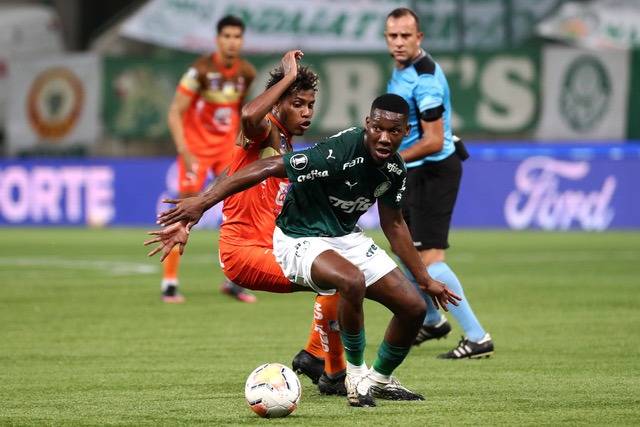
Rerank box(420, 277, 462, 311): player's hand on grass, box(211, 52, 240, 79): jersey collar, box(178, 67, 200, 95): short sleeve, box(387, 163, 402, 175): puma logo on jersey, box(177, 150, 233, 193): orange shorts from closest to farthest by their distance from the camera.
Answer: box(387, 163, 402, 175): puma logo on jersey
box(420, 277, 462, 311): player's hand on grass
box(177, 150, 233, 193): orange shorts
box(178, 67, 200, 95): short sleeve
box(211, 52, 240, 79): jersey collar

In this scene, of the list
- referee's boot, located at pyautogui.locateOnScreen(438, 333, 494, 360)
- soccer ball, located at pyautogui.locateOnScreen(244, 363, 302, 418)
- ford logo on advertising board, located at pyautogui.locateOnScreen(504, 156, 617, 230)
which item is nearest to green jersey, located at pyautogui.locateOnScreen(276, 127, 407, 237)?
soccer ball, located at pyautogui.locateOnScreen(244, 363, 302, 418)

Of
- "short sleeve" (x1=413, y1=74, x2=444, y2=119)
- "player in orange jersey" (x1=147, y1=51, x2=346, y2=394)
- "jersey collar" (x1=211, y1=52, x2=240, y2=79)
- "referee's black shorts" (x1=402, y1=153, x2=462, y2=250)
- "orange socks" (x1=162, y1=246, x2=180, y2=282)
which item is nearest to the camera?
"player in orange jersey" (x1=147, y1=51, x2=346, y2=394)

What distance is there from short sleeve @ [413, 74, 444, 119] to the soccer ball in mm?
2908

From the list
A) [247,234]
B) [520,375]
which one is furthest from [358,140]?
[520,375]

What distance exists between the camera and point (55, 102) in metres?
25.7

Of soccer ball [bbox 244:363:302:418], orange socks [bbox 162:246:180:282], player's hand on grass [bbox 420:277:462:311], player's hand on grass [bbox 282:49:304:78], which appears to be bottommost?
orange socks [bbox 162:246:180:282]

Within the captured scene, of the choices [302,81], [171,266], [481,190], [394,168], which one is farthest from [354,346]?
[481,190]

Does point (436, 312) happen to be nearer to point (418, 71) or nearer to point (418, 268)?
point (418, 71)

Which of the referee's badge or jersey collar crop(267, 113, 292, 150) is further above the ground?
jersey collar crop(267, 113, 292, 150)

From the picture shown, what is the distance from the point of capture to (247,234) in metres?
7.55

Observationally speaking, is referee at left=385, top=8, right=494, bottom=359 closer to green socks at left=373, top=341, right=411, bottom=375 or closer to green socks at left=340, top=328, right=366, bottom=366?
green socks at left=373, top=341, right=411, bottom=375

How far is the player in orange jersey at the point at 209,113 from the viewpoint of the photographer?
12.3 m

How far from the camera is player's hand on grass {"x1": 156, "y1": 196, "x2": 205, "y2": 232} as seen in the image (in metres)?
6.39

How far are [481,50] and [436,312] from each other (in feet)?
48.8
